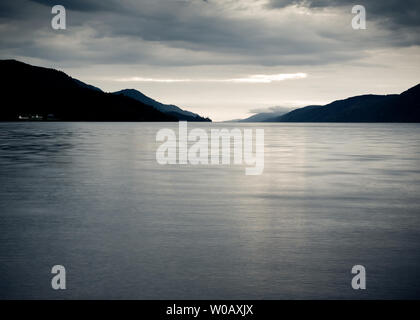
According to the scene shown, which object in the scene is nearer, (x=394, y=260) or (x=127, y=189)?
(x=394, y=260)

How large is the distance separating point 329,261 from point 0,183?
16.5m

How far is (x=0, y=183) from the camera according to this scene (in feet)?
65.2

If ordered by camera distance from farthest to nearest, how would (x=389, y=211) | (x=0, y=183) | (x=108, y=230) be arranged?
(x=0, y=183), (x=389, y=211), (x=108, y=230)

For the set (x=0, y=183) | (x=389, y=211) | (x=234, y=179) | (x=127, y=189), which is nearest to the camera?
(x=389, y=211)

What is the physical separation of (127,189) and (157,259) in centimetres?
1000

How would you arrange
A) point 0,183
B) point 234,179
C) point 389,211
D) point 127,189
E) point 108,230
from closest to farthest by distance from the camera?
point 108,230, point 389,211, point 127,189, point 0,183, point 234,179

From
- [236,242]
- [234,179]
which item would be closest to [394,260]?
[236,242]

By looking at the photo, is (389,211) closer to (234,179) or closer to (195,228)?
(195,228)
